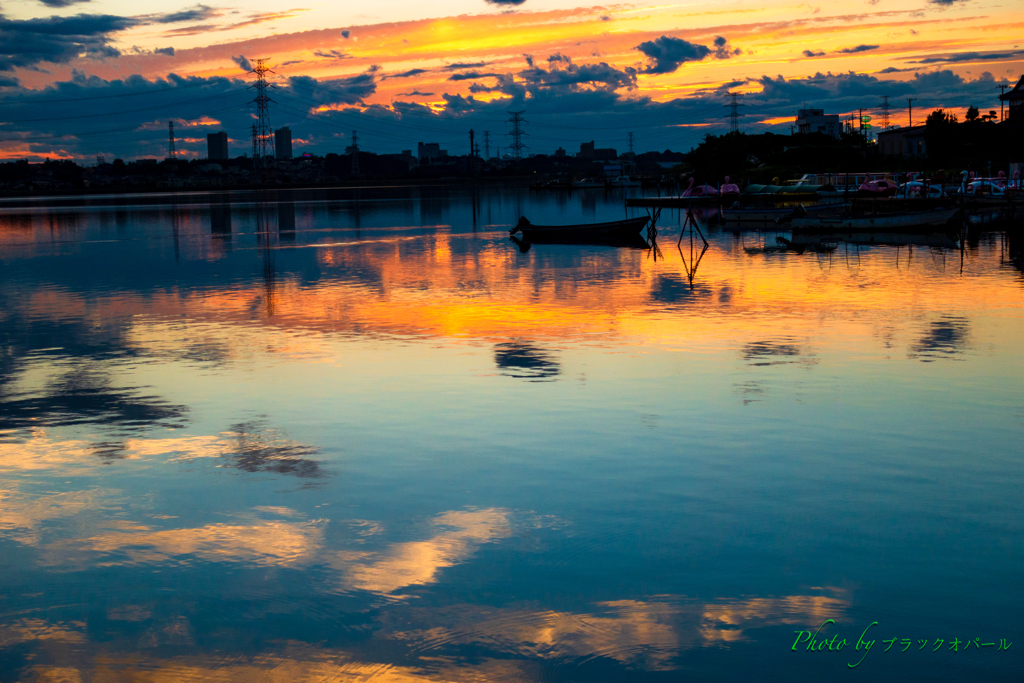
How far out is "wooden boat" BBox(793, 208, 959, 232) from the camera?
6262cm

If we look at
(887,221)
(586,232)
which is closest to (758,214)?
(887,221)

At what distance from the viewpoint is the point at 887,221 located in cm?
6281

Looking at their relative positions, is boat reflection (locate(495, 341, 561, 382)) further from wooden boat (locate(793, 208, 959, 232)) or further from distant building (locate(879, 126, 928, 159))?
distant building (locate(879, 126, 928, 159))

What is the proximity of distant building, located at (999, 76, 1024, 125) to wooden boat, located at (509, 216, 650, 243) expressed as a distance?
10756 cm

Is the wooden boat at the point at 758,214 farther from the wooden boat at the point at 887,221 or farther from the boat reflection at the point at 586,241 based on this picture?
the boat reflection at the point at 586,241

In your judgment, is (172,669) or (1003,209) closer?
(172,669)

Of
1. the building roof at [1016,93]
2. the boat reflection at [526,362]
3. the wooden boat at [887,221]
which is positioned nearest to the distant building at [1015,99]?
the building roof at [1016,93]

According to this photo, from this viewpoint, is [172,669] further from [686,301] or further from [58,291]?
[58,291]

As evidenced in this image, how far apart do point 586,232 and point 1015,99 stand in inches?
4783

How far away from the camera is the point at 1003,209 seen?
8456 cm

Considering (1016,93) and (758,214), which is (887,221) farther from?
(1016,93)

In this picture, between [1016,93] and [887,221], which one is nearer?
[887,221]

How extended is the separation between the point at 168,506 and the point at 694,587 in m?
7.28

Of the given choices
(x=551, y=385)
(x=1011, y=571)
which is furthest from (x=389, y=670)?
(x=551, y=385)
